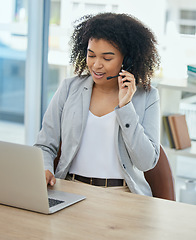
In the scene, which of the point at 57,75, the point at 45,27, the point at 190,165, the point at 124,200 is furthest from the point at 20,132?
the point at 124,200

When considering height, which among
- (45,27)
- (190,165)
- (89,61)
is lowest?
(190,165)

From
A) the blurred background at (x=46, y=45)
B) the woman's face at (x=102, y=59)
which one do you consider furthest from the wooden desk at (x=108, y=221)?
the blurred background at (x=46, y=45)

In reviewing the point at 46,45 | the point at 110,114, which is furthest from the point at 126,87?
the point at 46,45

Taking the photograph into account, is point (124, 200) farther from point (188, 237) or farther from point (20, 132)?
point (20, 132)

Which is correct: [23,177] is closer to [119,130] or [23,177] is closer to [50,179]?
[50,179]

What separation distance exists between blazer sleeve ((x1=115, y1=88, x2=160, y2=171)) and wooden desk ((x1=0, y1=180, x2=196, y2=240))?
0.29 meters

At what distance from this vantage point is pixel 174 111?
2.90 metres

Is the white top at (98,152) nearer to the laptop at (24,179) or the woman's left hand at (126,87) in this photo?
the woman's left hand at (126,87)

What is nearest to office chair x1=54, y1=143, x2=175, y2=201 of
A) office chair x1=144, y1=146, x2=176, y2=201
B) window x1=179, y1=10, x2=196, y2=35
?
office chair x1=144, y1=146, x2=176, y2=201

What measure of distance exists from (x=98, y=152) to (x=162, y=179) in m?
0.29

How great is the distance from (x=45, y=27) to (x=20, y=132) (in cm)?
95

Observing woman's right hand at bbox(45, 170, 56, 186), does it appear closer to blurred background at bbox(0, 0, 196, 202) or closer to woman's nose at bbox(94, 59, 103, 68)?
woman's nose at bbox(94, 59, 103, 68)

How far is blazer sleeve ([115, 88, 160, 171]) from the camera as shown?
171cm

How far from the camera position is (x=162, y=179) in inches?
72.6
